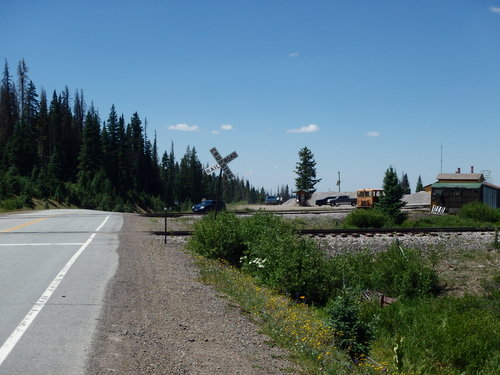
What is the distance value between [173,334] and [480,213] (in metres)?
39.9

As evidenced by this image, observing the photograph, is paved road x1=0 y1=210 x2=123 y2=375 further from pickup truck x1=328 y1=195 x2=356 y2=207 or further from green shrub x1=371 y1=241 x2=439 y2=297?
pickup truck x1=328 y1=195 x2=356 y2=207

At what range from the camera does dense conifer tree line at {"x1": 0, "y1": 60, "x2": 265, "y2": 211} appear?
6962 centimetres

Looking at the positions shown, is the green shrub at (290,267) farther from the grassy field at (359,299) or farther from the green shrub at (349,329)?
the green shrub at (349,329)

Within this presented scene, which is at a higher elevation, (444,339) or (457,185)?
(457,185)

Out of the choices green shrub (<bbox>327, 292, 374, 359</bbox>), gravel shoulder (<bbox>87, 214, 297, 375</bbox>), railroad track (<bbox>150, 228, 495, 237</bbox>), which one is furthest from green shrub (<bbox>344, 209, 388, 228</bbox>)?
green shrub (<bbox>327, 292, 374, 359</bbox>)

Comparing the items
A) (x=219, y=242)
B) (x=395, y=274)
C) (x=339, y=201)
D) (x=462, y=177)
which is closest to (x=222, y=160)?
(x=219, y=242)

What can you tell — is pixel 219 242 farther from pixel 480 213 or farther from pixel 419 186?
pixel 419 186

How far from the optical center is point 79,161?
3615 inches

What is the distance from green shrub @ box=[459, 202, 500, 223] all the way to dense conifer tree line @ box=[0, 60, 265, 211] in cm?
3608

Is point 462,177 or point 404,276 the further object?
point 462,177

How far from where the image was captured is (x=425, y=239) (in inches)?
910

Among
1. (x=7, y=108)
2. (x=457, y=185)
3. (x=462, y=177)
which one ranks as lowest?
(x=457, y=185)

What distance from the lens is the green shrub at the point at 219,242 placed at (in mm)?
16775

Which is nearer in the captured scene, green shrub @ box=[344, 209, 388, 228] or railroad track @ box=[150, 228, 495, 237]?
railroad track @ box=[150, 228, 495, 237]
